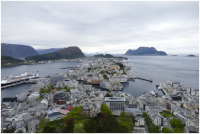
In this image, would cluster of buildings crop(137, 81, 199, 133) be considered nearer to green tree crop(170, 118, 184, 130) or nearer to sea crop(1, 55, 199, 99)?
green tree crop(170, 118, 184, 130)

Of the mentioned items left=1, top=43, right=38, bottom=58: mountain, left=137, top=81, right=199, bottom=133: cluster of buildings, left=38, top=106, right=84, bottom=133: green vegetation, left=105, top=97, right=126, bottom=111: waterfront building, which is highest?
left=1, top=43, right=38, bottom=58: mountain

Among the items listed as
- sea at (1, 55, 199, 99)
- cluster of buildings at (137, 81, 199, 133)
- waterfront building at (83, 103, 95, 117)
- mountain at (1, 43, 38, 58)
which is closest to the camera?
cluster of buildings at (137, 81, 199, 133)

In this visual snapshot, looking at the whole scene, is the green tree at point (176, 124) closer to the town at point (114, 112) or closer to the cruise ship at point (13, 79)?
the town at point (114, 112)

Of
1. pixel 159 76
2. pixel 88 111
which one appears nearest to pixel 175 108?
pixel 88 111

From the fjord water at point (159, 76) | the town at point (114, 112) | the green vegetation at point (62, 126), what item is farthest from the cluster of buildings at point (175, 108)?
the green vegetation at point (62, 126)

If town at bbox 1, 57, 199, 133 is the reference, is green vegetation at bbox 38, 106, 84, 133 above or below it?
above

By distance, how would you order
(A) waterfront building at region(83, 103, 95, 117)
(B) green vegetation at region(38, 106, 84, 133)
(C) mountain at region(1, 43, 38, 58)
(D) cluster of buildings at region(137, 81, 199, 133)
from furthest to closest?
1. (C) mountain at region(1, 43, 38, 58)
2. (A) waterfront building at region(83, 103, 95, 117)
3. (D) cluster of buildings at region(137, 81, 199, 133)
4. (B) green vegetation at region(38, 106, 84, 133)

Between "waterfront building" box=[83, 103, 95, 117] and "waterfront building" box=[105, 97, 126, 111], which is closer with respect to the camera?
"waterfront building" box=[83, 103, 95, 117]

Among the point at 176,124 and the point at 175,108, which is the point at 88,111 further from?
the point at 175,108

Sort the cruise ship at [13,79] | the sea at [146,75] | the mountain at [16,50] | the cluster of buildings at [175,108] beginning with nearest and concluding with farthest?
the cluster of buildings at [175,108] < the sea at [146,75] < the cruise ship at [13,79] < the mountain at [16,50]

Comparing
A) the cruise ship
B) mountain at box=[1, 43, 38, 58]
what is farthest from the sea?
mountain at box=[1, 43, 38, 58]

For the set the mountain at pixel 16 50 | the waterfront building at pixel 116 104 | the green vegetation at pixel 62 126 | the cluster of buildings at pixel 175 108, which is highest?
the mountain at pixel 16 50

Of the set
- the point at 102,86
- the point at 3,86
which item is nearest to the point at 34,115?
the point at 102,86
